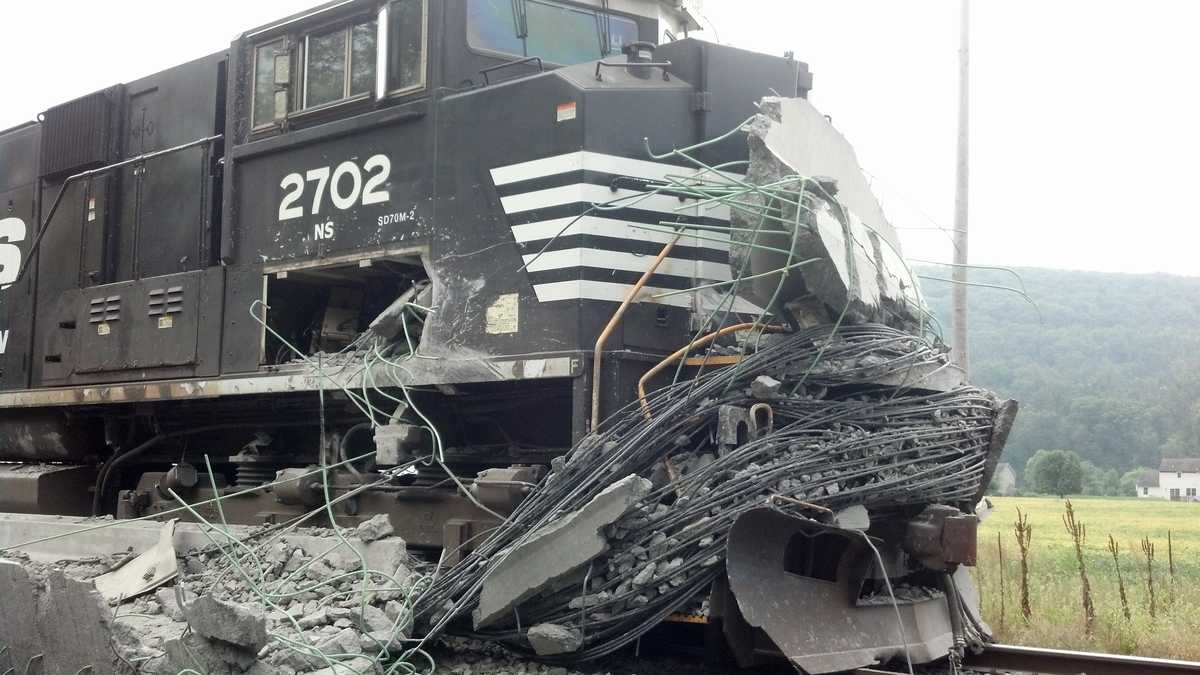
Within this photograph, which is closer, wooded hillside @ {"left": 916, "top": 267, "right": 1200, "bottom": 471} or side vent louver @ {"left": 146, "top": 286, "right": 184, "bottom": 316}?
side vent louver @ {"left": 146, "top": 286, "right": 184, "bottom": 316}

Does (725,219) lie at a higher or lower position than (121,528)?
higher

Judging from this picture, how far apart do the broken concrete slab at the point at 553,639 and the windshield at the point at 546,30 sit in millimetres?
3163

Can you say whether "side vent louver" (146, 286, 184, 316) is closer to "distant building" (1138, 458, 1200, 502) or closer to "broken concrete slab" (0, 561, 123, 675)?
"broken concrete slab" (0, 561, 123, 675)

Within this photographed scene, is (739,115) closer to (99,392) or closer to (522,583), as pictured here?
(522,583)

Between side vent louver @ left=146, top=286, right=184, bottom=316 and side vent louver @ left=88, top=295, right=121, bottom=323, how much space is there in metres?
0.42

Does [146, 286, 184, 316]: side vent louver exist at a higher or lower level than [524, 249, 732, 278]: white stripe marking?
lower

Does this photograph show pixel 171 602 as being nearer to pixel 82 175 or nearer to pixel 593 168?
pixel 593 168

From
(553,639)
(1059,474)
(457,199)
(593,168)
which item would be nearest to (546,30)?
(457,199)

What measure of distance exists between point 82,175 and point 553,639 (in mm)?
5912

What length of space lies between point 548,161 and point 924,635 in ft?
9.41

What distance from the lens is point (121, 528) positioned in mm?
6312

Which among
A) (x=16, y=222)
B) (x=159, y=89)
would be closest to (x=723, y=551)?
(x=159, y=89)

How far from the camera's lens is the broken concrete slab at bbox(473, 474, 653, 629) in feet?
14.8

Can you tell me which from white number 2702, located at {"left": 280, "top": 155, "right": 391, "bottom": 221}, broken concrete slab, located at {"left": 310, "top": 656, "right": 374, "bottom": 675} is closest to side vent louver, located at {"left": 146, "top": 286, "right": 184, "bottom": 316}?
white number 2702, located at {"left": 280, "top": 155, "right": 391, "bottom": 221}
